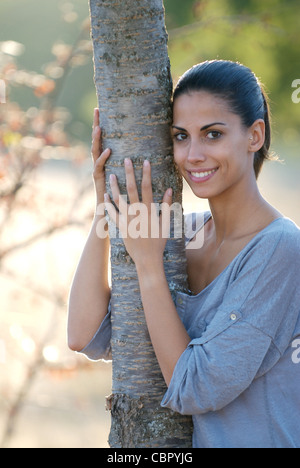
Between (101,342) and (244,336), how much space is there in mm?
530

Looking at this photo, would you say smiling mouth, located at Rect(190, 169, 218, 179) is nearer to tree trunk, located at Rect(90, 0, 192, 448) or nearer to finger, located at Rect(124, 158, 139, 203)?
tree trunk, located at Rect(90, 0, 192, 448)

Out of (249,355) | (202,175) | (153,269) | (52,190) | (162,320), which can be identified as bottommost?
(249,355)

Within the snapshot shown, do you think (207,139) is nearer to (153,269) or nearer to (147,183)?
(147,183)

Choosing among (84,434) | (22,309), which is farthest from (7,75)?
(22,309)

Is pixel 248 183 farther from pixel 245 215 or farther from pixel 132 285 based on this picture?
pixel 132 285

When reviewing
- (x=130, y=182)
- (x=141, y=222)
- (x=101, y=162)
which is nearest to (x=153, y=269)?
(x=141, y=222)

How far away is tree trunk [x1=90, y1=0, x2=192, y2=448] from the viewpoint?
1.77 metres

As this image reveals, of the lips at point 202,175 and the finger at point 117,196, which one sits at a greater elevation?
the lips at point 202,175

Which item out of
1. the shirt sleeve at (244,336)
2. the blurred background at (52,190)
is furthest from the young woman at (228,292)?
the blurred background at (52,190)

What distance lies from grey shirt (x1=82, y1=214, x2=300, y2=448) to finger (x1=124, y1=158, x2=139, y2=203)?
32 cm

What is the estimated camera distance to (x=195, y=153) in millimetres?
1805

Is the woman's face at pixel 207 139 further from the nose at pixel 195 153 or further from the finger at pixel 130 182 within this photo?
the finger at pixel 130 182

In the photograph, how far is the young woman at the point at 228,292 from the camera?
1658 mm

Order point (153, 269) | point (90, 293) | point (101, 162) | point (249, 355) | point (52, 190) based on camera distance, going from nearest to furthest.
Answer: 1. point (249, 355)
2. point (153, 269)
3. point (101, 162)
4. point (90, 293)
5. point (52, 190)
